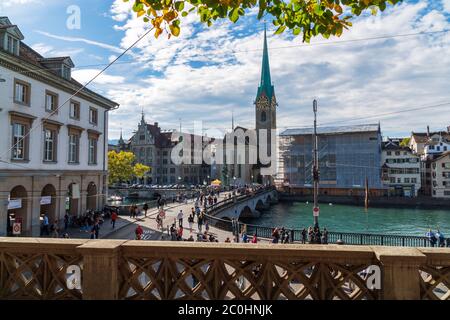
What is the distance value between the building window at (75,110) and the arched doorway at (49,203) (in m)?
5.86

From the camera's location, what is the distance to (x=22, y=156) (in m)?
22.7

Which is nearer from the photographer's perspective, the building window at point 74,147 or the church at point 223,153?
the building window at point 74,147

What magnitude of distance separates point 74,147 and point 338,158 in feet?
213

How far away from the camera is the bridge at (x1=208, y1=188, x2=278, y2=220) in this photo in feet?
136

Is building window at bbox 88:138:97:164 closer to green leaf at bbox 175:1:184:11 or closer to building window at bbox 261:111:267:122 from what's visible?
green leaf at bbox 175:1:184:11

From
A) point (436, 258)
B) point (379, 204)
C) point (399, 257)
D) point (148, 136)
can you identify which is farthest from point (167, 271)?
point (148, 136)

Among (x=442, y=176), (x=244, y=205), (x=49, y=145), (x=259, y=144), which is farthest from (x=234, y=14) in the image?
(x=259, y=144)

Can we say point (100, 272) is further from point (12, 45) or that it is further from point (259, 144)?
point (259, 144)

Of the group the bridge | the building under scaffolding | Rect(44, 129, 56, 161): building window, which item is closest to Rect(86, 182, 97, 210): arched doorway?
Rect(44, 129, 56, 161): building window

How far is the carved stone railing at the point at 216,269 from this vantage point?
13.5 ft

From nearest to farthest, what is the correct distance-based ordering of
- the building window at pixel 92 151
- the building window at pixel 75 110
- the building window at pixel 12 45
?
the building window at pixel 12 45
the building window at pixel 75 110
the building window at pixel 92 151

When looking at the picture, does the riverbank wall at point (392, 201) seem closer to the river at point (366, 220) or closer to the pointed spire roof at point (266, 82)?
the river at point (366, 220)

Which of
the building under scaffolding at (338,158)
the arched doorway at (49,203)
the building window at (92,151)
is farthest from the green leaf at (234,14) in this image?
the building under scaffolding at (338,158)

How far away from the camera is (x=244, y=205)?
2143 inches
